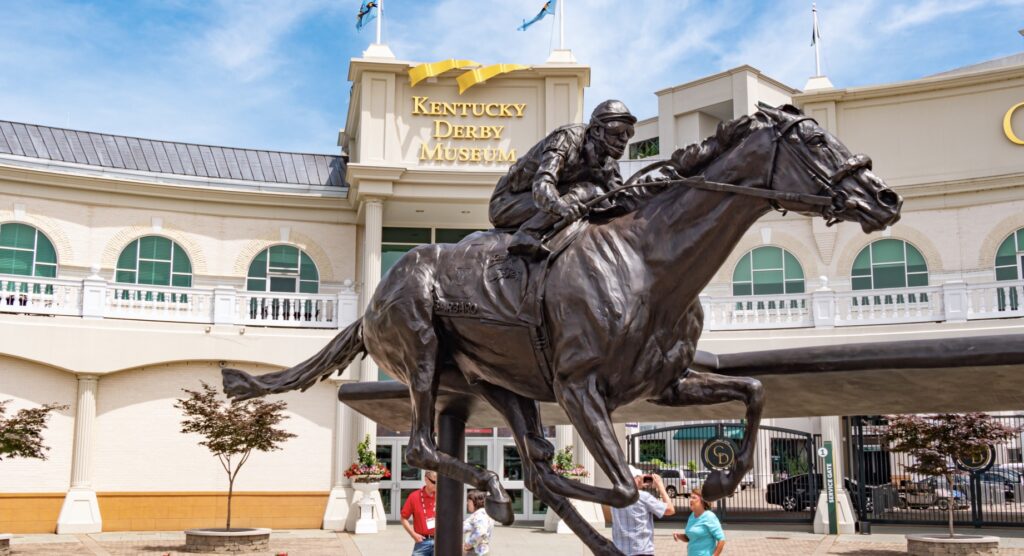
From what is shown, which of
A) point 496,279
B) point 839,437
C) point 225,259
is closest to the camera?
point 496,279

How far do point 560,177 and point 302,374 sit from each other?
63.7 inches

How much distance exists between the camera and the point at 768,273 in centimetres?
2742

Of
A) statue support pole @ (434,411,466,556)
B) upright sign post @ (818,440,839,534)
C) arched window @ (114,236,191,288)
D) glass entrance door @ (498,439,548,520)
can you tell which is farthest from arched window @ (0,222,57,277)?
statue support pole @ (434,411,466,556)

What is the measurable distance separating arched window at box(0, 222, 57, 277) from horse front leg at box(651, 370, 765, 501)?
24.9 m

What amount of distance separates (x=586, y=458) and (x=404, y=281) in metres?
21.6

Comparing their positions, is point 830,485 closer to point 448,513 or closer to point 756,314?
point 756,314

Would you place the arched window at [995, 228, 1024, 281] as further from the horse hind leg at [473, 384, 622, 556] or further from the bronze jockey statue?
the horse hind leg at [473, 384, 622, 556]

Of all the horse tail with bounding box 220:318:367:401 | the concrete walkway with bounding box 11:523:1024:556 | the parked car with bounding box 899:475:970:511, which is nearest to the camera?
the horse tail with bounding box 220:318:367:401

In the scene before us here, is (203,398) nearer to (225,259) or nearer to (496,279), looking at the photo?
(225,259)

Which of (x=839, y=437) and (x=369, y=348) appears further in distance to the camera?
Result: (x=839, y=437)

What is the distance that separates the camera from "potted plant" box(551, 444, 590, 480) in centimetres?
2259

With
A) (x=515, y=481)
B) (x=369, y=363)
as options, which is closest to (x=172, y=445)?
(x=369, y=363)

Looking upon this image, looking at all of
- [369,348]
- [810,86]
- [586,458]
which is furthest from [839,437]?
[369,348]

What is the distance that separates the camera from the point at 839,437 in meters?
24.0
